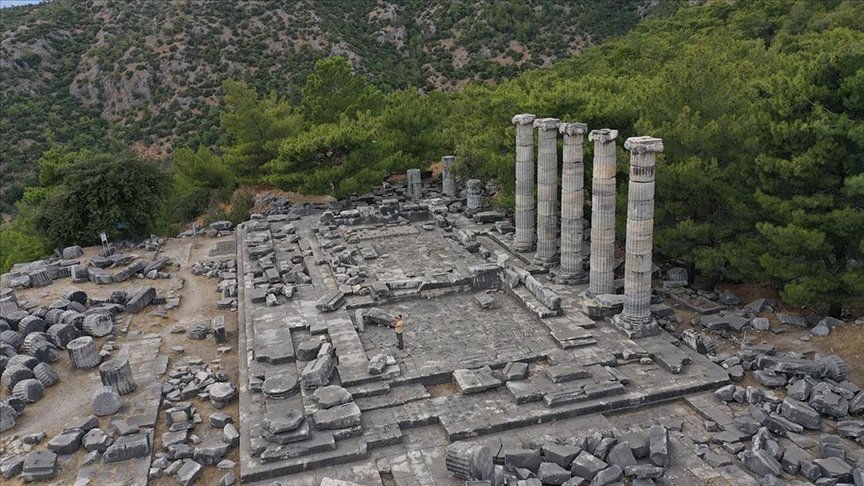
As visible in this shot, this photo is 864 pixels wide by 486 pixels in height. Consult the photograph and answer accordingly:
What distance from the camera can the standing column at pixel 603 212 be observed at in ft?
51.4

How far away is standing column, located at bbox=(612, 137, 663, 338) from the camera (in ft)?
47.1

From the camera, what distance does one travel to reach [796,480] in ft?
32.8

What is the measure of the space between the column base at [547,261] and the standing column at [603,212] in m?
2.48

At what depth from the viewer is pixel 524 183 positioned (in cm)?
2045

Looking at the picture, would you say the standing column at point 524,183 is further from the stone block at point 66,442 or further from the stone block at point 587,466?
the stone block at point 66,442

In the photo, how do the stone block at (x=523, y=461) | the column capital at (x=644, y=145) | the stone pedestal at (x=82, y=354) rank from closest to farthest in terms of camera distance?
the stone block at (x=523, y=461) < the column capital at (x=644, y=145) < the stone pedestal at (x=82, y=354)

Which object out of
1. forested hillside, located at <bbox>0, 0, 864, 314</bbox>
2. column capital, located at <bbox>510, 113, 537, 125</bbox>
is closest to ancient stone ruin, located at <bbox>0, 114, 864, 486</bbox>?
column capital, located at <bbox>510, 113, 537, 125</bbox>

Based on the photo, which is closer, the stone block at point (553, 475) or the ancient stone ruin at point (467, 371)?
the stone block at point (553, 475)

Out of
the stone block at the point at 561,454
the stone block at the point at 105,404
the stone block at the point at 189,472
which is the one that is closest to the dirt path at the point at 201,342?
the stone block at the point at 189,472

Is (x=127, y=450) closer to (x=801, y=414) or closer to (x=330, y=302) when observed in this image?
(x=330, y=302)

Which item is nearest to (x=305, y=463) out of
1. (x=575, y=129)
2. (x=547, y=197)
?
(x=575, y=129)

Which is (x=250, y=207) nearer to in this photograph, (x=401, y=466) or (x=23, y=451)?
(x=23, y=451)

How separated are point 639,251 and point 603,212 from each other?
68.5 inches

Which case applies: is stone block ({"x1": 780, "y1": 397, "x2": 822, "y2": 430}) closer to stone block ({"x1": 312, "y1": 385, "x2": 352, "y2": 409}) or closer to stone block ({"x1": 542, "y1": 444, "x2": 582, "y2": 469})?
stone block ({"x1": 542, "y1": 444, "x2": 582, "y2": 469})
